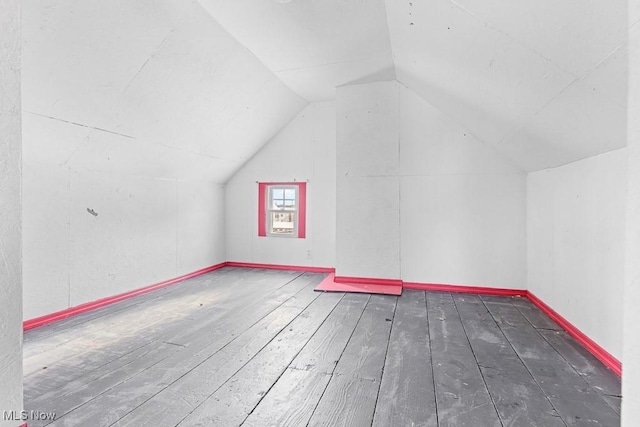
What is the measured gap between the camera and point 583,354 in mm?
2250

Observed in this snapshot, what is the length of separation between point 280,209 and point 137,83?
9.74 feet

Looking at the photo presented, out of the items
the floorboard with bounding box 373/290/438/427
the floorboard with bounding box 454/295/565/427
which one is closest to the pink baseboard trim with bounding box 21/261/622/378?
the floorboard with bounding box 454/295/565/427

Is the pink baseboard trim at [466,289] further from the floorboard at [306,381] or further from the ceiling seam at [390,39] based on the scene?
the ceiling seam at [390,39]

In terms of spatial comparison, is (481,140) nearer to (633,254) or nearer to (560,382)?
(560,382)

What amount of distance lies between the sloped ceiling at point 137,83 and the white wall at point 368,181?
43.0 inches

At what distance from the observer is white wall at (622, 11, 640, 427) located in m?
0.61

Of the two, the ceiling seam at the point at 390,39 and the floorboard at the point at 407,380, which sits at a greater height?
the ceiling seam at the point at 390,39

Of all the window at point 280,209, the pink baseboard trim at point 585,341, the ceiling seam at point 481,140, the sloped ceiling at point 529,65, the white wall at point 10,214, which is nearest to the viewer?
the white wall at point 10,214

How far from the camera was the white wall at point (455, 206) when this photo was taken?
3.81 metres

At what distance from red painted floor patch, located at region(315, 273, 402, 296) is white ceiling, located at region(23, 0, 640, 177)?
2.01 meters

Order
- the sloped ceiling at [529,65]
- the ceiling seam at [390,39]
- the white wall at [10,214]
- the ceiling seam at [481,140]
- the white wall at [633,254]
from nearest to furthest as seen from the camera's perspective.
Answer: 1. the white wall at [633,254]
2. the white wall at [10,214]
3. the sloped ceiling at [529,65]
4. the ceiling seam at [390,39]
5. the ceiling seam at [481,140]

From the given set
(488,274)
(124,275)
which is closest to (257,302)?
(124,275)

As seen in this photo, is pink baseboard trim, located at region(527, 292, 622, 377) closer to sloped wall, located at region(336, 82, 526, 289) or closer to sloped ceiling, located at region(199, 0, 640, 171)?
sloped wall, located at region(336, 82, 526, 289)

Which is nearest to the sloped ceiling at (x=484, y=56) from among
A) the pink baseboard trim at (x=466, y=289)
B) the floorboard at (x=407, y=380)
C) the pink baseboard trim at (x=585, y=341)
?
the pink baseboard trim at (x=585, y=341)
